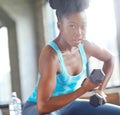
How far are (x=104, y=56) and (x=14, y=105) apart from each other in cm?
53

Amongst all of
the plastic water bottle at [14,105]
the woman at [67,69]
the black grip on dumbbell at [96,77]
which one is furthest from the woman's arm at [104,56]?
the plastic water bottle at [14,105]

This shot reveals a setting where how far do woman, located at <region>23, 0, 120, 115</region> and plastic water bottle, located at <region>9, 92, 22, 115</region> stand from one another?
183mm

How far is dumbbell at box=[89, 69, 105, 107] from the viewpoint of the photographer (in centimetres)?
114

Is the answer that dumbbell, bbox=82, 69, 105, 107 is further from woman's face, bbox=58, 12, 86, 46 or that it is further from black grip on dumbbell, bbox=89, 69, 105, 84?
woman's face, bbox=58, 12, 86, 46

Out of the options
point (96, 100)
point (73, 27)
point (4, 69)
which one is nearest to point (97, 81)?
point (96, 100)

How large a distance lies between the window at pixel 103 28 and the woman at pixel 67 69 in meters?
0.05

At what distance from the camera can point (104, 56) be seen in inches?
51.5

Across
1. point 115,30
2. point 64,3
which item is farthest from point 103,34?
point 64,3

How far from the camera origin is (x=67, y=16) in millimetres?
1206

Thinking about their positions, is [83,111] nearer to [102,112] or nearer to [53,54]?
[102,112]

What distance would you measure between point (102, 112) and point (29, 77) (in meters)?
0.44

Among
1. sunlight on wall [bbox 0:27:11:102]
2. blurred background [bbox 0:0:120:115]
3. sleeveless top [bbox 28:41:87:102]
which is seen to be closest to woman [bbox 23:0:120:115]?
sleeveless top [bbox 28:41:87:102]

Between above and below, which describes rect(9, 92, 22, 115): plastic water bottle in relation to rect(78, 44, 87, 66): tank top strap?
below

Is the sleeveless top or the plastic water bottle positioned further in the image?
the plastic water bottle
